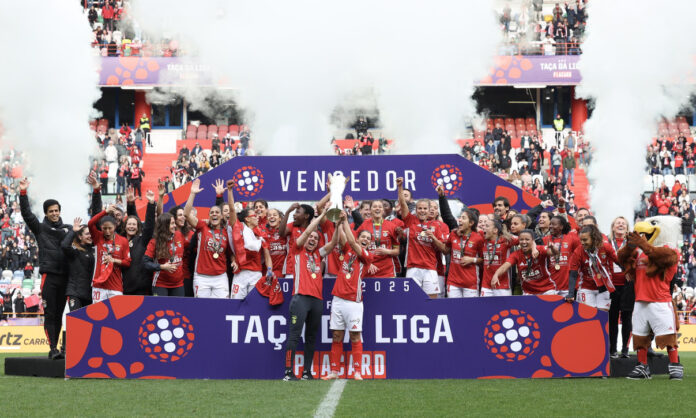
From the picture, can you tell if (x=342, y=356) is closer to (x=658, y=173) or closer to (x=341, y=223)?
(x=341, y=223)

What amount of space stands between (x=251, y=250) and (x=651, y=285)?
426 centimetres

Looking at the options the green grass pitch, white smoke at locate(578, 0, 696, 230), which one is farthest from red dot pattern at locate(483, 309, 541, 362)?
white smoke at locate(578, 0, 696, 230)

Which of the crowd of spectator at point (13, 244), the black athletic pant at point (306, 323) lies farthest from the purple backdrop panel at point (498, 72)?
the black athletic pant at point (306, 323)

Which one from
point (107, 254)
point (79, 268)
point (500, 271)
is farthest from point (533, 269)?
point (79, 268)

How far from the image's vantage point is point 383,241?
456 inches

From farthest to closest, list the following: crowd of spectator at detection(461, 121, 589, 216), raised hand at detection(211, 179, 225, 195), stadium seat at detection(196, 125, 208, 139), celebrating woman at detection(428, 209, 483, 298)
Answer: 1. stadium seat at detection(196, 125, 208, 139)
2. crowd of spectator at detection(461, 121, 589, 216)
3. raised hand at detection(211, 179, 225, 195)
4. celebrating woman at detection(428, 209, 483, 298)

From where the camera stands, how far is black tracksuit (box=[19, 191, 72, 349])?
1092 cm

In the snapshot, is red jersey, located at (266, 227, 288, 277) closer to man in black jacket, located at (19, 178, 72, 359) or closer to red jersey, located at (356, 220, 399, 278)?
red jersey, located at (356, 220, 399, 278)

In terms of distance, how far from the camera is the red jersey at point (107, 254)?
1080 cm

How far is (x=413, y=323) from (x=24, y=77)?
15685mm

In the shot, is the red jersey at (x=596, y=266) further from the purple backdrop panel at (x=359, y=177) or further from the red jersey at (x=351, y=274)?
the red jersey at (x=351, y=274)

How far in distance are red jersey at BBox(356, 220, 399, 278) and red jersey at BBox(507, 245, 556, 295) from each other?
4.68 feet

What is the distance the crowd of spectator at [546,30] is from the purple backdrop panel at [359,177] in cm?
2141

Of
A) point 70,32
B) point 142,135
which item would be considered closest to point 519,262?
point 70,32
